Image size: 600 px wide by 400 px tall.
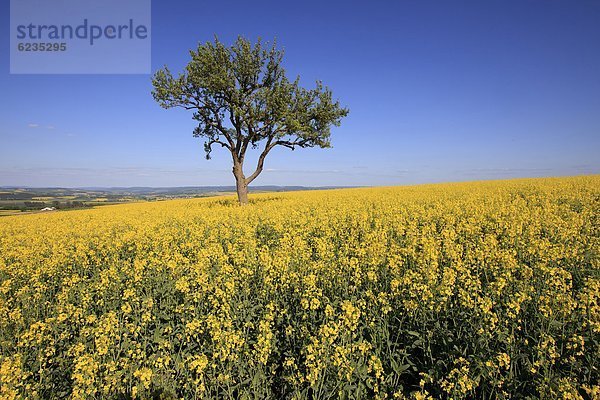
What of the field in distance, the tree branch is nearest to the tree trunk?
the tree branch

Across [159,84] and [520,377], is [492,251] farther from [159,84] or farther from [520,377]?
[159,84]

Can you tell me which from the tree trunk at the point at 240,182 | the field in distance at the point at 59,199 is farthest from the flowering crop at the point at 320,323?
the field in distance at the point at 59,199

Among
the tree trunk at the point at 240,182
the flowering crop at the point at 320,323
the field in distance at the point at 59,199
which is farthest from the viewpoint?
the field in distance at the point at 59,199

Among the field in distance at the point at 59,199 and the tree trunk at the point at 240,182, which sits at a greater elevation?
the tree trunk at the point at 240,182

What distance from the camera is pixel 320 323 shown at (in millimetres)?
4484

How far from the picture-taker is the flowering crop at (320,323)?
3.13 metres

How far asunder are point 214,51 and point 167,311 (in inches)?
843

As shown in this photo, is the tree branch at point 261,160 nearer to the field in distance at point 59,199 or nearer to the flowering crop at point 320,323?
the flowering crop at point 320,323

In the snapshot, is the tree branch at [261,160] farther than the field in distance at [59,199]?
No

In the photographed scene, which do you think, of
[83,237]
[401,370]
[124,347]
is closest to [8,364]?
[124,347]

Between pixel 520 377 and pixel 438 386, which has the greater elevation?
pixel 520 377

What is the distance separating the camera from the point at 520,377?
3.33m

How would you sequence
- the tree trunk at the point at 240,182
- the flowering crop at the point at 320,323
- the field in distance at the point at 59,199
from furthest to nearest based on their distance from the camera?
the field in distance at the point at 59,199 → the tree trunk at the point at 240,182 → the flowering crop at the point at 320,323

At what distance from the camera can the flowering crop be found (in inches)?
123
